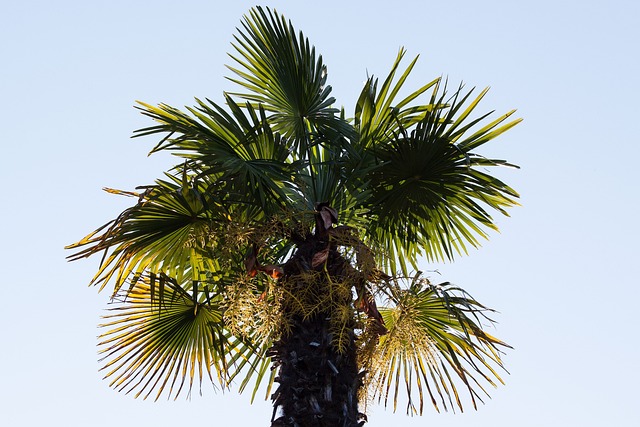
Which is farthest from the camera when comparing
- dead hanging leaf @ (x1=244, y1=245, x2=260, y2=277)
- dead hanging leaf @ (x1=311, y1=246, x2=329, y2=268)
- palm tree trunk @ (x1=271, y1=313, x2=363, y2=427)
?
dead hanging leaf @ (x1=244, y1=245, x2=260, y2=277)

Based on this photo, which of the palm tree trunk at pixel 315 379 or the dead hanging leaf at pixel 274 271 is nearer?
the palm tree trunk at pixel 315 379

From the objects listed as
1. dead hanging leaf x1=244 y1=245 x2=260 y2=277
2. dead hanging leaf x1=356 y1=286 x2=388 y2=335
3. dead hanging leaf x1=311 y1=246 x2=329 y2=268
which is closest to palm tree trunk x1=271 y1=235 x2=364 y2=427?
dead hanging leaf x1=311 y1=246 x2=329 y2=268

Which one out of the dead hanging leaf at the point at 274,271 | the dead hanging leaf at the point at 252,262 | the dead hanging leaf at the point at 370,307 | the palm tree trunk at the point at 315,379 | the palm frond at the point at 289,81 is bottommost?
the palm tree trunk at the point at 315,379

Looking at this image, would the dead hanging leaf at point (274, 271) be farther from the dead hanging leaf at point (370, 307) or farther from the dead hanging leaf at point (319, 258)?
the dead hanging leaf at point (370, 307)

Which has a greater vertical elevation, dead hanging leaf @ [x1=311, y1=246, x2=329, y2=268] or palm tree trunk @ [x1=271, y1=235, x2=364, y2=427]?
dead hanging leaf @ [x1=311, y1=246, x2=329, y2=268]

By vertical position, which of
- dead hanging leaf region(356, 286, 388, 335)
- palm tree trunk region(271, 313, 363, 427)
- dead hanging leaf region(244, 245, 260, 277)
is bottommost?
palm tree trunk region(271, 313, 363, 427)

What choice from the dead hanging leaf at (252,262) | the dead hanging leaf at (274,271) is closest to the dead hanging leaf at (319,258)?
the dead hanging leaf at (274,271)

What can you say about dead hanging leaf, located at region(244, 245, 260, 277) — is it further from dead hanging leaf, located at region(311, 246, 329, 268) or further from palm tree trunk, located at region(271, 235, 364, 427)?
dead hanging leaf, located at region(311, 246, 329, 268)

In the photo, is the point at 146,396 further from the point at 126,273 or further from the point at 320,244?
the point at 320,244

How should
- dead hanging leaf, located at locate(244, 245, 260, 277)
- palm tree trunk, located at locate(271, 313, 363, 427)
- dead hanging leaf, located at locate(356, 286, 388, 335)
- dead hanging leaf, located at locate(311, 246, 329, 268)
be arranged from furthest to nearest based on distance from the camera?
dead hanging leaf, located at locate(244, 245, 260, 277)
dead hanging leaf, located at locate(356, 286, 388, 335)
dead hanging leaf, located at locate(311, 246, 329, 268)
palm tree trunk, located at locate(271, 313, 363, 427)

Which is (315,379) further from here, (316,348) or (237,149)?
(237,149)

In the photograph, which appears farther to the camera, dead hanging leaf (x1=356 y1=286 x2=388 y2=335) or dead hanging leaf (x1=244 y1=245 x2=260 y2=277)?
dead hanging leaf (x1=244 y1=245 x2=260 y2=277)

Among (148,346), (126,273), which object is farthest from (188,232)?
(148,346)

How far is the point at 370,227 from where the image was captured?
885 cm
